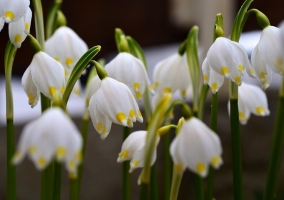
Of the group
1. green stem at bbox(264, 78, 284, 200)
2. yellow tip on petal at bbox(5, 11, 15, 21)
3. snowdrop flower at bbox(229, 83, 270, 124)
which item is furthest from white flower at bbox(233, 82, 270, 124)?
yellow tip on petal at bbox(5, 11, 15, 21)

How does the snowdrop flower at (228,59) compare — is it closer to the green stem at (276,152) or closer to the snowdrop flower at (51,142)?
the green stem at (276,152)

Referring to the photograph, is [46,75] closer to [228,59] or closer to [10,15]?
[10,15]

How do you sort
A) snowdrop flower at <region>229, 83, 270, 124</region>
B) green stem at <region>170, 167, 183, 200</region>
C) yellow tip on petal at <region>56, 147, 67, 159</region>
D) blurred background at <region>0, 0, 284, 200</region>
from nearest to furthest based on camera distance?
yellow tip on petal at <region>56, 147, 67, 159</region> → green stem at <region>170, 167, 183, 200</region> → snowdrop flower at <region>229, 83, 270, 124</region> → blurred background at <region>0, 0, 284, 200</region>

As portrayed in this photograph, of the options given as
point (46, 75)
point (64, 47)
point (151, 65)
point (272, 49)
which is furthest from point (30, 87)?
point (151, 65)

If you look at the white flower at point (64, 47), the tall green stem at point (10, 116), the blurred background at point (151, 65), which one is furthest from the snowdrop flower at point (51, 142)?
the blurred background at point (151, 65)

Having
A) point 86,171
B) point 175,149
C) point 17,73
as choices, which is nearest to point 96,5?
point 17,73

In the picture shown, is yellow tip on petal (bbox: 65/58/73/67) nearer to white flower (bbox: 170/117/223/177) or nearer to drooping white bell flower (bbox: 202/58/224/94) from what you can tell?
drooping white bell flower (bbox: 202/58/224/94)

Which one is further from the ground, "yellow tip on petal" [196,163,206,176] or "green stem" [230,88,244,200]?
"yellow tip on petal" [196,163,206,176]
